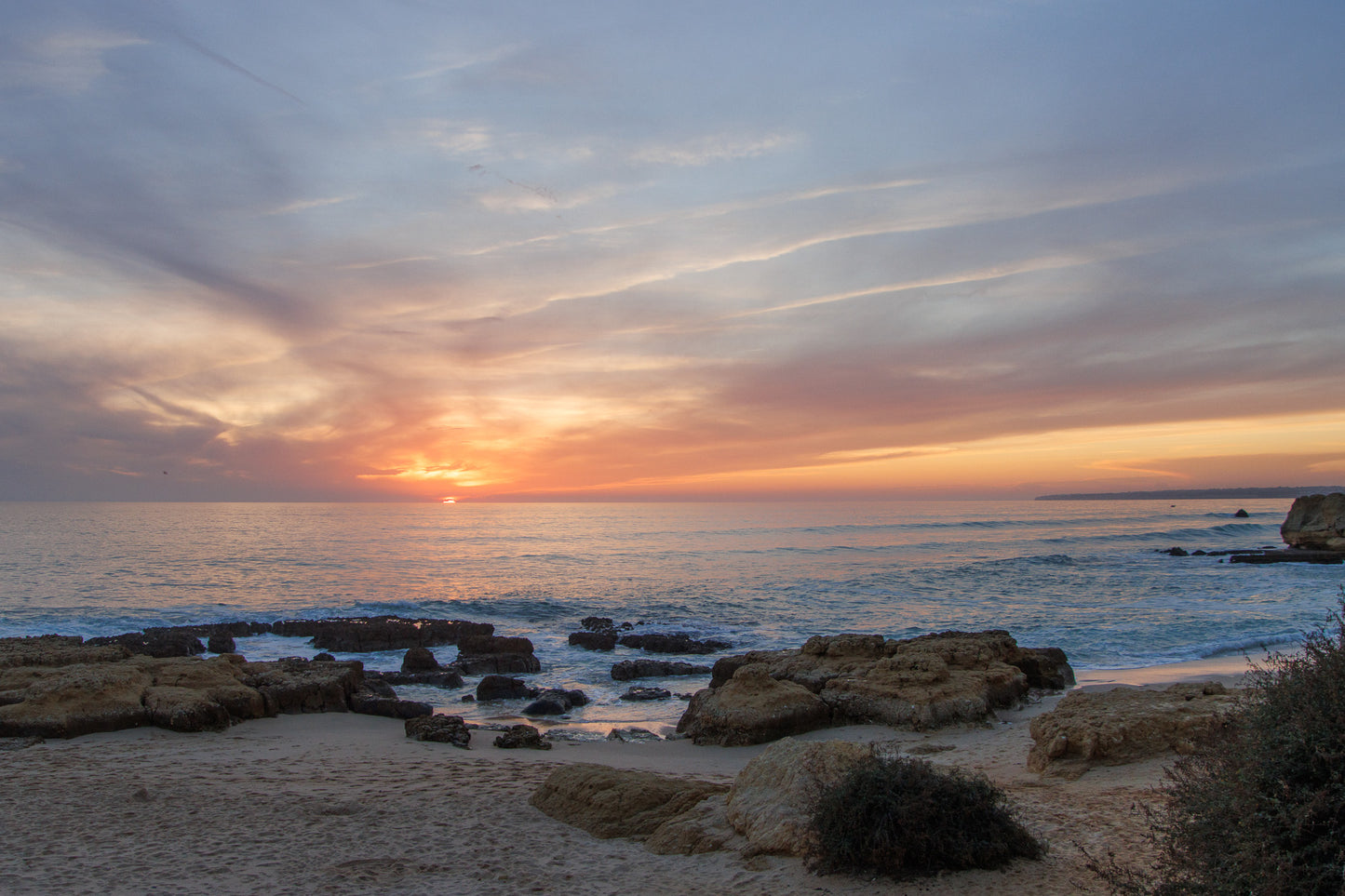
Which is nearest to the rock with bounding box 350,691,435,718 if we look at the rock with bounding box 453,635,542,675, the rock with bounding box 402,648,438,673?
the rock with bounding box 453,635,542,675

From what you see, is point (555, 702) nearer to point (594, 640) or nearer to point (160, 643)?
point (594, 640)

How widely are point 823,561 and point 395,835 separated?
145ft

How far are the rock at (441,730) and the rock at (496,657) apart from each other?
788 centimetres

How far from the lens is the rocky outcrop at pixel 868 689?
11656 mm

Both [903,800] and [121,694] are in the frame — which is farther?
[121,694]

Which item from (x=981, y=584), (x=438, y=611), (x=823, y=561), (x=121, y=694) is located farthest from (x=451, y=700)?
(x=823, y=561)

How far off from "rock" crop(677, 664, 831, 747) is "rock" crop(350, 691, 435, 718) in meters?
5.49

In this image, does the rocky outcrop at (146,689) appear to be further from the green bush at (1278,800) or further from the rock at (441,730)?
the green bush at (1278,800)

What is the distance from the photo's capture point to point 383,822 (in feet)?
25.4

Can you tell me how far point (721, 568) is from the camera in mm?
48375

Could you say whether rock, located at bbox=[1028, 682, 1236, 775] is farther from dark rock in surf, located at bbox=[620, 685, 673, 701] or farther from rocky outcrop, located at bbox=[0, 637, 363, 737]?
rocky outcrop, located at bbox=[0, 637, 363, 737]

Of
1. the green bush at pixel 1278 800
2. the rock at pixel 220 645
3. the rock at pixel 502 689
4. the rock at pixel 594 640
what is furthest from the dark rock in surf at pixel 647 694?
the rock at pixel 220 645

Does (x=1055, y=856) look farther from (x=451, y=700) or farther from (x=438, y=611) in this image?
(x=438, y=611)

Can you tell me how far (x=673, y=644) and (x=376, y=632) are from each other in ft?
34.0
